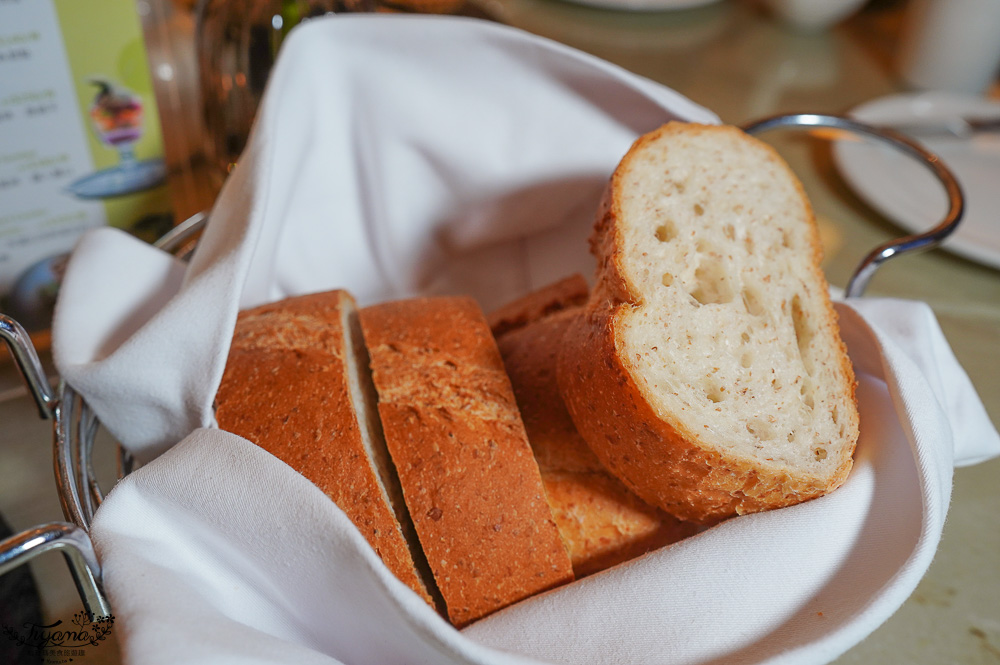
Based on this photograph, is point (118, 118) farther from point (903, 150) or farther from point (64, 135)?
point (903, 150)

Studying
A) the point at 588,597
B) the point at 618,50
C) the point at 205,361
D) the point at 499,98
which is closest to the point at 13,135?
the point at 205,361

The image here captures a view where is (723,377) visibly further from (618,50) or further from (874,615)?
(618,50)

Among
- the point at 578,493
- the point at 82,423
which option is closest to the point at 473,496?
the point at 578,493

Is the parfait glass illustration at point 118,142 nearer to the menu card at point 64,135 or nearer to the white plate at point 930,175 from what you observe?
the menu card at point 64,135

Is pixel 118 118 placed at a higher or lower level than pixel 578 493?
higher

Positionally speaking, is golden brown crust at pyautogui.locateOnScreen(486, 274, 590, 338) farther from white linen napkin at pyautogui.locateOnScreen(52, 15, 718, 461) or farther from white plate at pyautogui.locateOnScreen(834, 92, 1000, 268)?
white plate at pyautogui.locateOnScreen(834, 92, 1000, 268)

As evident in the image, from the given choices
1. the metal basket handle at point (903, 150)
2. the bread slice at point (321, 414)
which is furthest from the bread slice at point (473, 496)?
the metal basket handle at point (903, 150)
